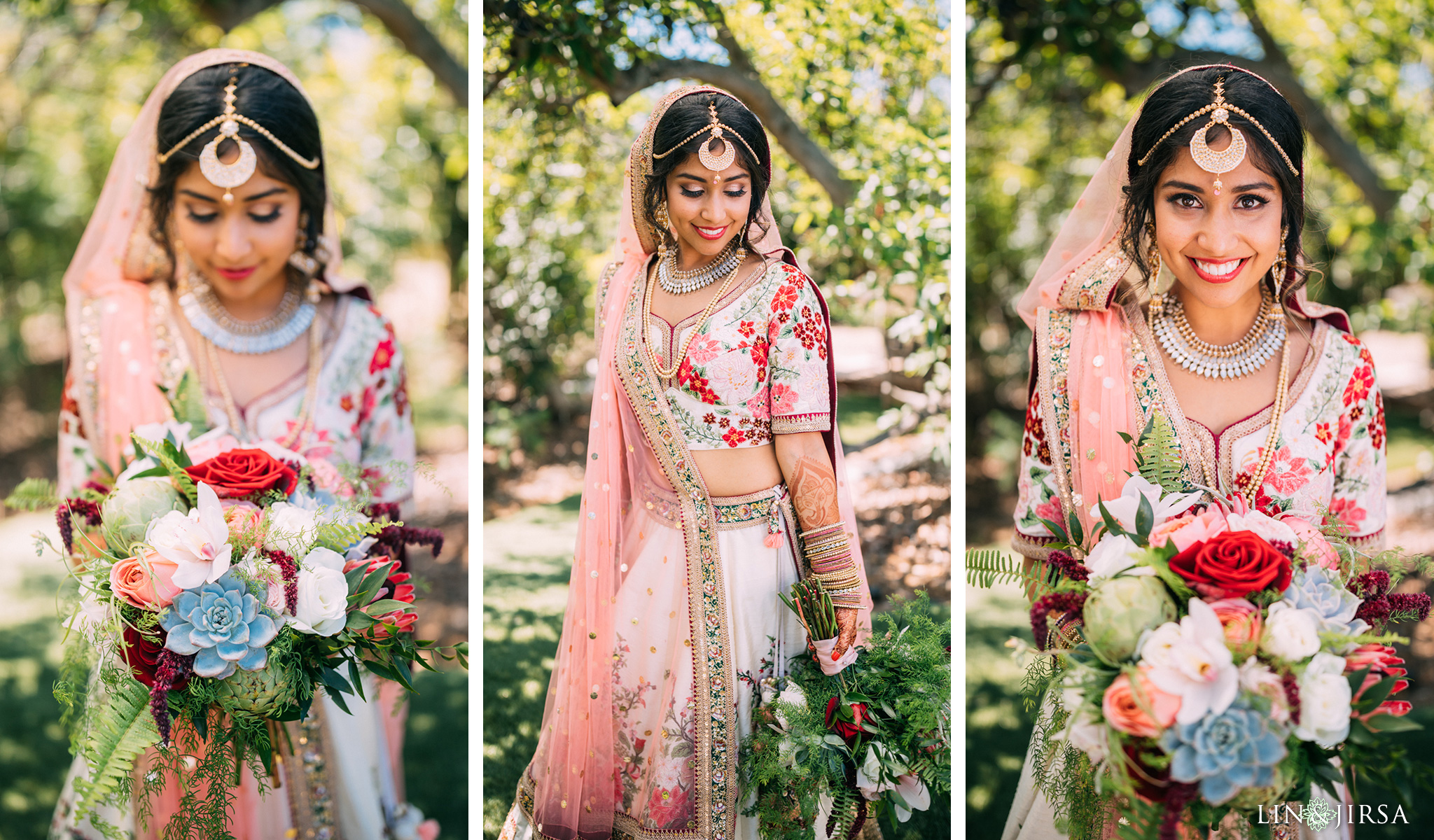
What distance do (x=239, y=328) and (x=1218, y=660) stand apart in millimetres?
2318

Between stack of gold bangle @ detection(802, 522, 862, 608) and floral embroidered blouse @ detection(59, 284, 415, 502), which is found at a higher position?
floral embroidered blouse @ detection(59, 284, 415, 502)

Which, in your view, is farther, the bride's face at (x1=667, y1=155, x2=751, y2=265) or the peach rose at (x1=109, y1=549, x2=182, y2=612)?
the bride's face at (x1=667, y1=155, x2=751, y2=265)

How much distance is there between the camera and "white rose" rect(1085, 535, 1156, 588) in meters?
1.62

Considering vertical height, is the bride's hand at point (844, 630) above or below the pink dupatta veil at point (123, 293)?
below

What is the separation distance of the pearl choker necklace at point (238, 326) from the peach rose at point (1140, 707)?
2.09m

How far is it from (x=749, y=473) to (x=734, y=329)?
13.1 inches

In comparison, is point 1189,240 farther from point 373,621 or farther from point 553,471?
point 553,471

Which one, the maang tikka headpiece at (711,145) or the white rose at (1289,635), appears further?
the maang tikka headpiece at (711,145)

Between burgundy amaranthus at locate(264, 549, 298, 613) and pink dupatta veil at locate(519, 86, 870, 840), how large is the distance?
0.64m

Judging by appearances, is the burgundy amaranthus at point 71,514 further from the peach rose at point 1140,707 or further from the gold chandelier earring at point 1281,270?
the gold chandelier earring at point 1281,270

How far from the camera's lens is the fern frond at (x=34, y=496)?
1985 millimetres

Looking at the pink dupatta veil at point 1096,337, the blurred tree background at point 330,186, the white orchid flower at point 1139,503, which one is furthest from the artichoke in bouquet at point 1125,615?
the blurred tree background at point 330,186

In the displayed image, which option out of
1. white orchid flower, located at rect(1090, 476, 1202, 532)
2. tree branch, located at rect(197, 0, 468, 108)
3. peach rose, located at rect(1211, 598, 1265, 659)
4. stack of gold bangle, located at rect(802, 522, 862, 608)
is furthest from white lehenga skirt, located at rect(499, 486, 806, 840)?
tree branch, located at rect(197, 0, 468, 108)

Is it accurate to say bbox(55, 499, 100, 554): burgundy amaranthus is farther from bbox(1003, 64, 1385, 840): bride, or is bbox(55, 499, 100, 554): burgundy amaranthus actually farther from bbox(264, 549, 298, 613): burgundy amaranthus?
Result: bbox(1003, 64, 1385, 840): bride
